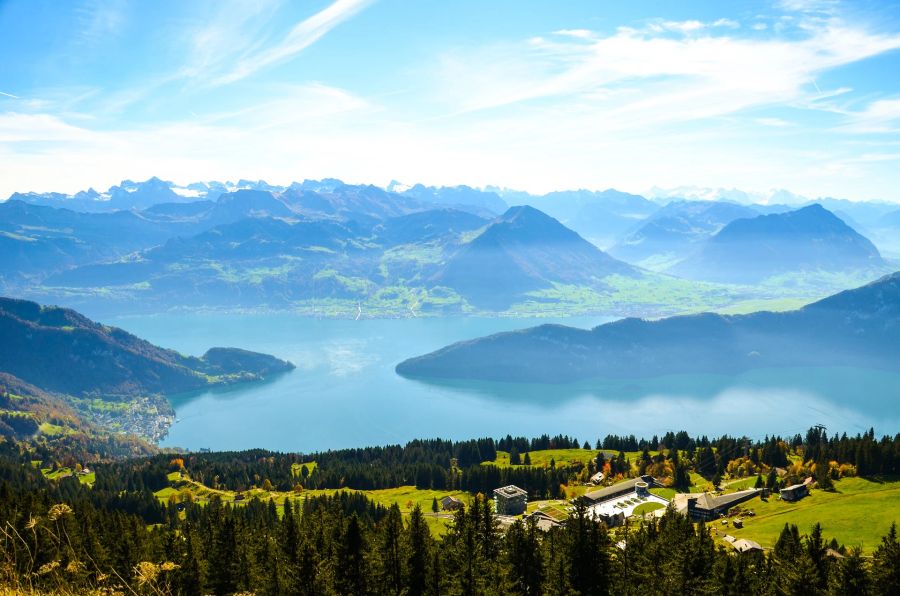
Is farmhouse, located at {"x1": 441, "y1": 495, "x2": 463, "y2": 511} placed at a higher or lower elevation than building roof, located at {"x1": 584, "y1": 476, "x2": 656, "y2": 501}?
lower

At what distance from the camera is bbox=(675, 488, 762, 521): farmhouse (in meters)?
64.9

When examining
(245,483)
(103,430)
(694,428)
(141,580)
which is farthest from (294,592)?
(103,430)

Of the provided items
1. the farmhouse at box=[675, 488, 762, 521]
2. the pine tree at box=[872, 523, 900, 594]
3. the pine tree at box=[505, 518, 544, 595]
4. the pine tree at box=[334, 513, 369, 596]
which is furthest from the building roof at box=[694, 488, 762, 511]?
the pine tree at box=[334, 513, 369, 596]

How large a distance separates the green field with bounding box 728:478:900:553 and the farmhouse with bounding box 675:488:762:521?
1.63 meters

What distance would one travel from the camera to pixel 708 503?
216 feet

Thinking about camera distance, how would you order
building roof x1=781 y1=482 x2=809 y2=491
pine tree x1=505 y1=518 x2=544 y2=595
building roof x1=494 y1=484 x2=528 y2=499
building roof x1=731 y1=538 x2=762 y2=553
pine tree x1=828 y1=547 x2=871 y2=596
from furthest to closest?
building roof x1=494 y1=484 x2=528 y2=499, building roof x1=781 y1=482 x2=809 y2=491, building roof x1=731 y1=538 x2=762 y2=553, pine tree x1=505 y1=518 x2=544 y2=595, pine tree x1=828 y1=547 x2=871 y2=596

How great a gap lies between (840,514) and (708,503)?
40.8 feet

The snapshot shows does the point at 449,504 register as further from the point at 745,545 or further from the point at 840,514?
the point at 840,514

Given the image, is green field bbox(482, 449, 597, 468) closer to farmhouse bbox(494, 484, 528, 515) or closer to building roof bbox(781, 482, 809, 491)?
farmhouse bbox(494, 484, 528, 515)

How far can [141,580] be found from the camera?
8.69m

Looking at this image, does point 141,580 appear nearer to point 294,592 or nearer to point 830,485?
point 294,592

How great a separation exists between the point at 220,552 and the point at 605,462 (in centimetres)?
6898

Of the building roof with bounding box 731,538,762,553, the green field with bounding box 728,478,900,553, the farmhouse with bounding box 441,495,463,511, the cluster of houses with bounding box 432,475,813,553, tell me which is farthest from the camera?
the farmhouse with bounding box 441,495,463,511

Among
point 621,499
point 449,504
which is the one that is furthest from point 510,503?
point 621,499
